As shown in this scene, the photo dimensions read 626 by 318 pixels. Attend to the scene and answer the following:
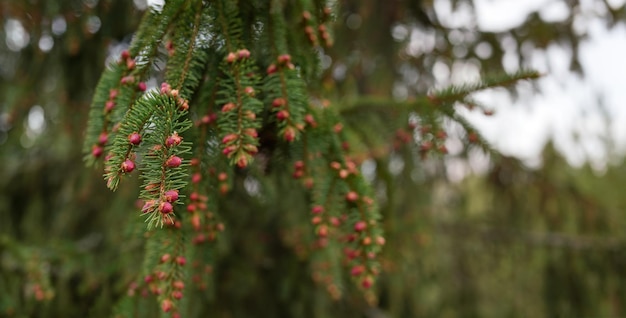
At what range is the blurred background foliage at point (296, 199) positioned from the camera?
2.03 metres

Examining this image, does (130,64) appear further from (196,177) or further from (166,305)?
(166,305)

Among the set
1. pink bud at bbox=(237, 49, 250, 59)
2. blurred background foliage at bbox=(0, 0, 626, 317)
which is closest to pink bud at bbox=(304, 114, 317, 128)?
pink bud at bbox=(237, 49, 250, 59)

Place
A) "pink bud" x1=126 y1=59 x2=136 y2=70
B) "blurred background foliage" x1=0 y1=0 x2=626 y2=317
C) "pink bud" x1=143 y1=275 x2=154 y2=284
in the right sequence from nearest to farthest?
"pink bud" x1=126 y1=59 x2=136 y2=70 < "pink bud" x1=143 y1=275 x2=154 y2=284 < "blurred background foliage" x1=0 y1=0 x2=626 y2=317

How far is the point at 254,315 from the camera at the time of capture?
2502 millimetres

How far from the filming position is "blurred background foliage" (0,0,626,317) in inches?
80.0

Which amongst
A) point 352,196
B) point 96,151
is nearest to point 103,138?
point 96,151

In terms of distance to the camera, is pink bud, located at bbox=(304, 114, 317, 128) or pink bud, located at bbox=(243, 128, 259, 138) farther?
pink bud, located at bbox=(304, 114, 317, 128)

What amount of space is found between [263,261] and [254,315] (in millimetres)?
282

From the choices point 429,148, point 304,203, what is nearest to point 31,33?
point 304,203

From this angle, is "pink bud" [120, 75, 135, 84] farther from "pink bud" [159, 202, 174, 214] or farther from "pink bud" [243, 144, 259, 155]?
"pink bud" [159, 202, 174, 214]

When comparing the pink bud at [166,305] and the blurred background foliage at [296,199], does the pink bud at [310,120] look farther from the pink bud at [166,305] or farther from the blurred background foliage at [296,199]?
the blurred background foliage at [296,199]

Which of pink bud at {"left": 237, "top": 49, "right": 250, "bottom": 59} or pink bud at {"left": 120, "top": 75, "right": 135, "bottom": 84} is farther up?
pink bud at {"left": 237, "top": 49, "right": 250, "bottom": 59}

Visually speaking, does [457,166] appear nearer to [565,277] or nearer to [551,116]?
[565,277]

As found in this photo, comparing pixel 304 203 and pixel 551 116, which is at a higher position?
pixel 551 116
